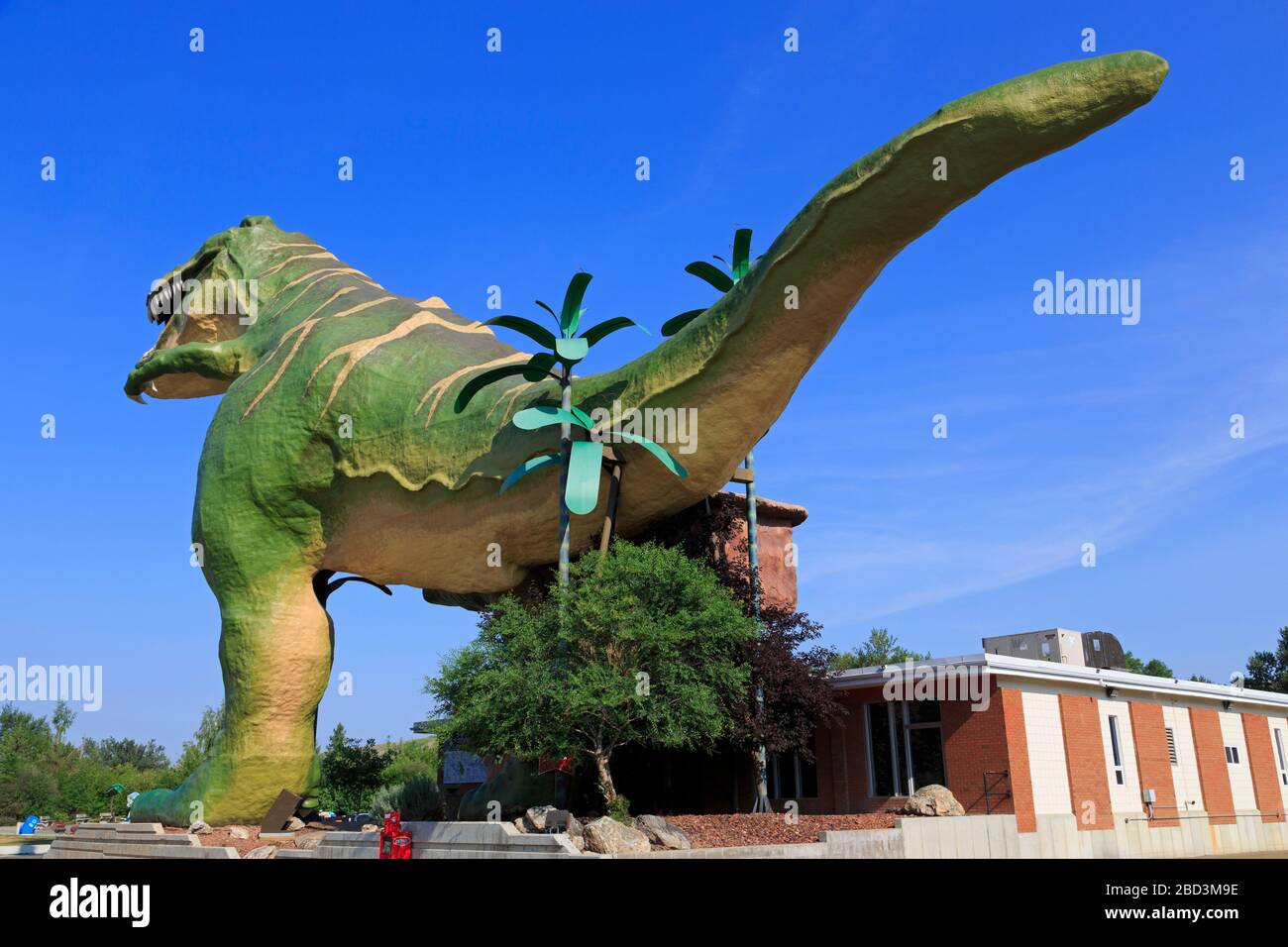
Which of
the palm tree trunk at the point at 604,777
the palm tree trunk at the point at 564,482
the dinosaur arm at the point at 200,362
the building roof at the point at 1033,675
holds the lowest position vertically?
the palm tree trunk at the point at 604,777

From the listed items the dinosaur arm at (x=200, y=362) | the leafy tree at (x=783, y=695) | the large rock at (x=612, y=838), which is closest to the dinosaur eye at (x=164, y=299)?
the dinosaur arm at (x=200, y=362)

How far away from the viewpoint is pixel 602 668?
14039mm

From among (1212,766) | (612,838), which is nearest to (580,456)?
(612,838)

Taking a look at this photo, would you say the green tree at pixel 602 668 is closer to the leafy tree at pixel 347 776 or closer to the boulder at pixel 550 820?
the boulder at pixel 550 820

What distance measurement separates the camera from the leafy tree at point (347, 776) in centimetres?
2166

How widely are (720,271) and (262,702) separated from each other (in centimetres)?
1066

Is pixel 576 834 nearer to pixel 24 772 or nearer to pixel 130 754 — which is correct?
pixel 24 772

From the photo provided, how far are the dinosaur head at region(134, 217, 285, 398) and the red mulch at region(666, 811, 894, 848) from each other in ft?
47.5

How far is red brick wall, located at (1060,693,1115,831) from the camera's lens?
1775 centimetres

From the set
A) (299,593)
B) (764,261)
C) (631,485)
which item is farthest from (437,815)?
(764,261)

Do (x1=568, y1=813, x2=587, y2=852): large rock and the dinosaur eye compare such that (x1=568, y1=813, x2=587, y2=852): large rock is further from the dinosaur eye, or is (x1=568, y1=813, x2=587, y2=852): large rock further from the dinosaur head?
the dinosaur eye

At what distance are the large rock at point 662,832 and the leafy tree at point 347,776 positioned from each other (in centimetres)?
958
